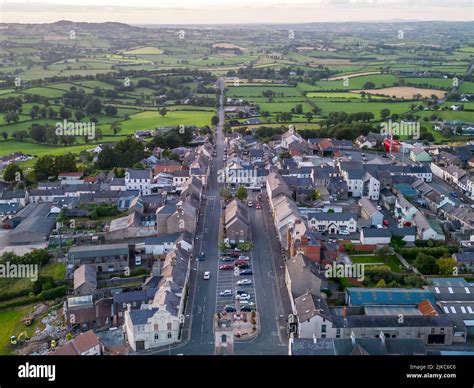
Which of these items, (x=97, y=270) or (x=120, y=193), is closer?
(x=97, y=270)

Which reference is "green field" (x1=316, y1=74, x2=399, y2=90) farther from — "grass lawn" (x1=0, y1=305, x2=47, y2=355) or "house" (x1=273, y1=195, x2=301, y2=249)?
"grass lawn" (x1=0, y1=305, x2=47, y2=355)

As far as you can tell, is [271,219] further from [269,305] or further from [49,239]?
[49,239]

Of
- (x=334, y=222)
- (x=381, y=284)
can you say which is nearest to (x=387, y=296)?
(x=381, y=284)

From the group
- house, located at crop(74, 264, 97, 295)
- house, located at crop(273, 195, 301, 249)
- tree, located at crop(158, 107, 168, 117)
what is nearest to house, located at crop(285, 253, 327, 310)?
house, located at crop(273, 195, 301, 249)

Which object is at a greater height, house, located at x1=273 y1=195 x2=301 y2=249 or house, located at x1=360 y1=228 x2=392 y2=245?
house, located at x1=273 y1=195 x2=301 y2=249
